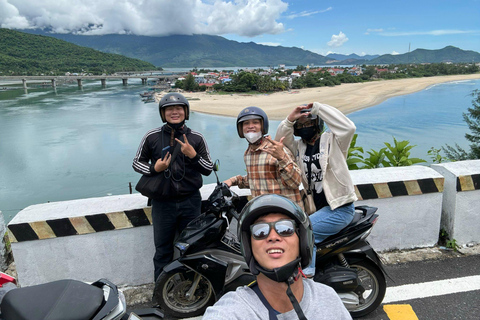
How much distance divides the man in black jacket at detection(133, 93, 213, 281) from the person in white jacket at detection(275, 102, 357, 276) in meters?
0.75

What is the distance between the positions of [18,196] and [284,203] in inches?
754

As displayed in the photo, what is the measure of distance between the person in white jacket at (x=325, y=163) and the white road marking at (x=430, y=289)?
101cm

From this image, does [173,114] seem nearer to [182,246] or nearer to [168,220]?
[168,220]

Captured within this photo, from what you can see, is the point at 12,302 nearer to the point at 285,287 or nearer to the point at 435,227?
the point at 285,287

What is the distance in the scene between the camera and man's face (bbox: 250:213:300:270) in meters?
1.12

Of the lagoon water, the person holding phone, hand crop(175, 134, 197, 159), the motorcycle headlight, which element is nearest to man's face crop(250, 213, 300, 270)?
the person holding phone

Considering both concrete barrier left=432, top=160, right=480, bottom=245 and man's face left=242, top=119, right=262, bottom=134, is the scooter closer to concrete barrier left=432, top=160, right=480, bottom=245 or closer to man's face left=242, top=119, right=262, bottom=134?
man's face left=242, top=119, right=262, bottom=134

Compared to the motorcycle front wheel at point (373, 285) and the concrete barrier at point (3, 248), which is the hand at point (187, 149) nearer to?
the motorcycle front wheel at point (373, 285)

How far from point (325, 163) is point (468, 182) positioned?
76.9 inches

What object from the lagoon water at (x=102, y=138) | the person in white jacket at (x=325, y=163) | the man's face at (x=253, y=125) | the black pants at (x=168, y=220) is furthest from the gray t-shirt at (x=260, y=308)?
the lagoon water at (x=102, y=138)

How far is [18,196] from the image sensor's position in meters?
16.7

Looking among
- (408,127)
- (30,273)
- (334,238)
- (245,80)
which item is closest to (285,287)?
(334,238)

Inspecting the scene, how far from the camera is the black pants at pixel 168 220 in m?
2.67

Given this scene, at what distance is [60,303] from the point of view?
4.16 ft
